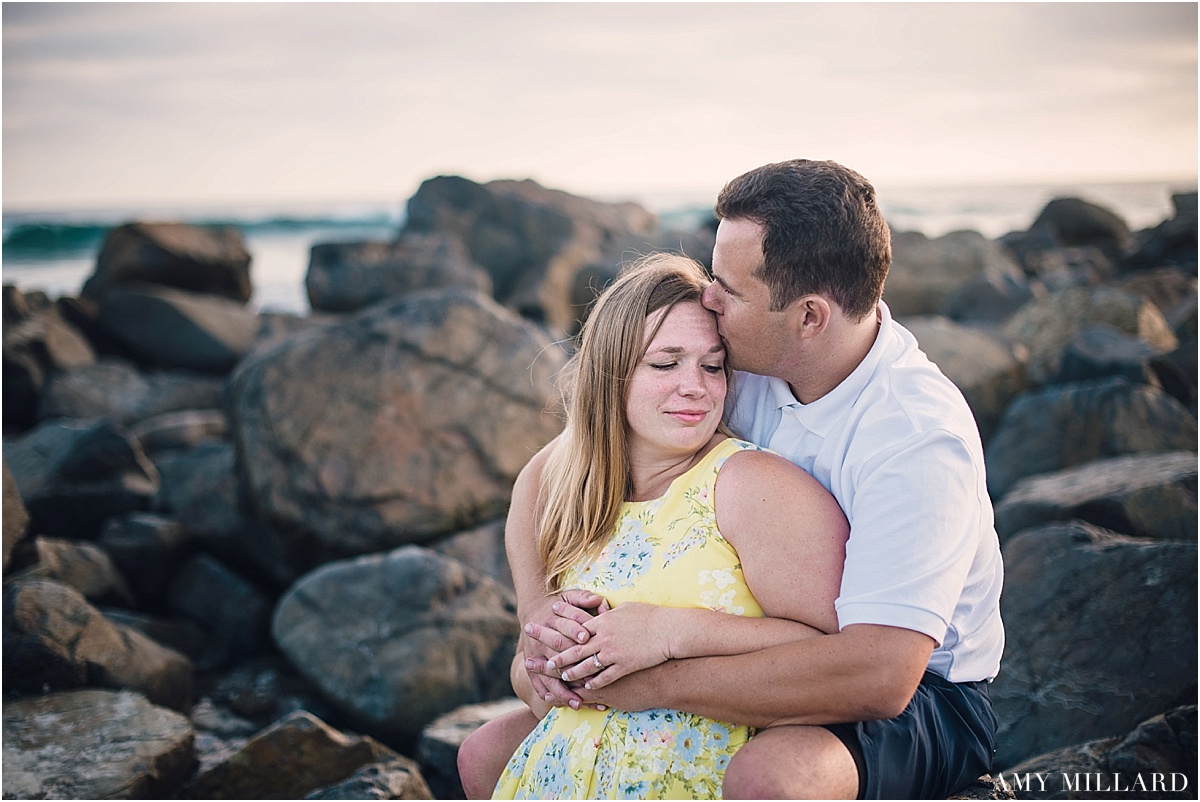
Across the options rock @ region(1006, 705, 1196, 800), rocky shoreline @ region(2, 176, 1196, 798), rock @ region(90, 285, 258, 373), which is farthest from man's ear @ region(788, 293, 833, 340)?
rock @ region(90, 285, 258, 373)

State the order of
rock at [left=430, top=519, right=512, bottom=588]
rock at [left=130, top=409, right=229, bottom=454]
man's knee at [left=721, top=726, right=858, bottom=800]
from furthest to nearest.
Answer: rock at [left=130, top=409, right=229, bottom=454], rock at [left=430, top=519, right=512, bottom=588], man's knee at [left=721, top=726, right=858, bottom=800]

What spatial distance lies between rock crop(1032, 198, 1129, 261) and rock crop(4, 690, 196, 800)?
2052cm

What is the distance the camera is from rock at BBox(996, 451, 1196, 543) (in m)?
5.10

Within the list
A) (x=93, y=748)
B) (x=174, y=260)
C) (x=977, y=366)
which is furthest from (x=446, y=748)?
(x=174, y=260)

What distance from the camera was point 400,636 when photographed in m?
5.31

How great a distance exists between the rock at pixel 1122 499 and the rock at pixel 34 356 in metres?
9.62

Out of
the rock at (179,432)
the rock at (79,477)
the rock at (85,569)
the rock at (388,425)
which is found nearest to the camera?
the rock at (85,569)

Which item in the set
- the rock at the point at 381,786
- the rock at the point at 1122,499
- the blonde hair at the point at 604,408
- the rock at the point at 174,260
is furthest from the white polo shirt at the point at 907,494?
the rock at the point at 174,260

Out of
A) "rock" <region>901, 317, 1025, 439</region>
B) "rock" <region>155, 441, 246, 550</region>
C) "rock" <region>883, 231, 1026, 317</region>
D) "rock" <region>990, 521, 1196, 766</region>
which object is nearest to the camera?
"rock" <region>990, 521, 1196, 766</region>

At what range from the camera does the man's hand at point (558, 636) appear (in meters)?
2.84

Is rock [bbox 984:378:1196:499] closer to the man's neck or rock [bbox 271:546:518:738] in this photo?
rock [bbox 271:546:518:738]

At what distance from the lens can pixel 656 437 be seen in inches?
121

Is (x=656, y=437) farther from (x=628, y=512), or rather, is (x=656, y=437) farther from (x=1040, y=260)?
(x=1040, y=260)

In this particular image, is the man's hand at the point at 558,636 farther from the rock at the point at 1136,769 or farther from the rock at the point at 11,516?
the rock at the point at 11,516
